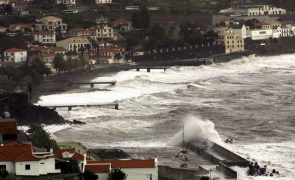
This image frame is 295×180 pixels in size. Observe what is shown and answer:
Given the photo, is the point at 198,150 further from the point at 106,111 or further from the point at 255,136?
the point at 106,111

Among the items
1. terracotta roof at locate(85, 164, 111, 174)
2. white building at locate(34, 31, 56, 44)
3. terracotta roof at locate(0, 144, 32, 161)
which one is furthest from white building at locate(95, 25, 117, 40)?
terracotta roof at locate(0, 144, 32, 161)

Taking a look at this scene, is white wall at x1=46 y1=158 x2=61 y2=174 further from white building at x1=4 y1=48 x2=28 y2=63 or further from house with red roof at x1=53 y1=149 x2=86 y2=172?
white building at x1=4 y1=48 x2=28 y2=63

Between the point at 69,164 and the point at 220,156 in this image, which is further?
the point at 220,156

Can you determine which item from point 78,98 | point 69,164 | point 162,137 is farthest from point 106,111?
point 69,164

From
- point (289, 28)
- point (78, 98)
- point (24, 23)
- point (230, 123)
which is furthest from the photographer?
point (289, 28)

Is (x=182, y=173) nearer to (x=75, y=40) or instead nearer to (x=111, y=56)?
(x=111, y=56)

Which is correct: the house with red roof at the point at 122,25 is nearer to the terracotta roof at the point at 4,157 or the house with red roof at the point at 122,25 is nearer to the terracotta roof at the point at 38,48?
the terracotta roof at the point at 38,48

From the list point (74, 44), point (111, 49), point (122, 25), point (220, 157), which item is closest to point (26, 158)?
point (220, 157)
